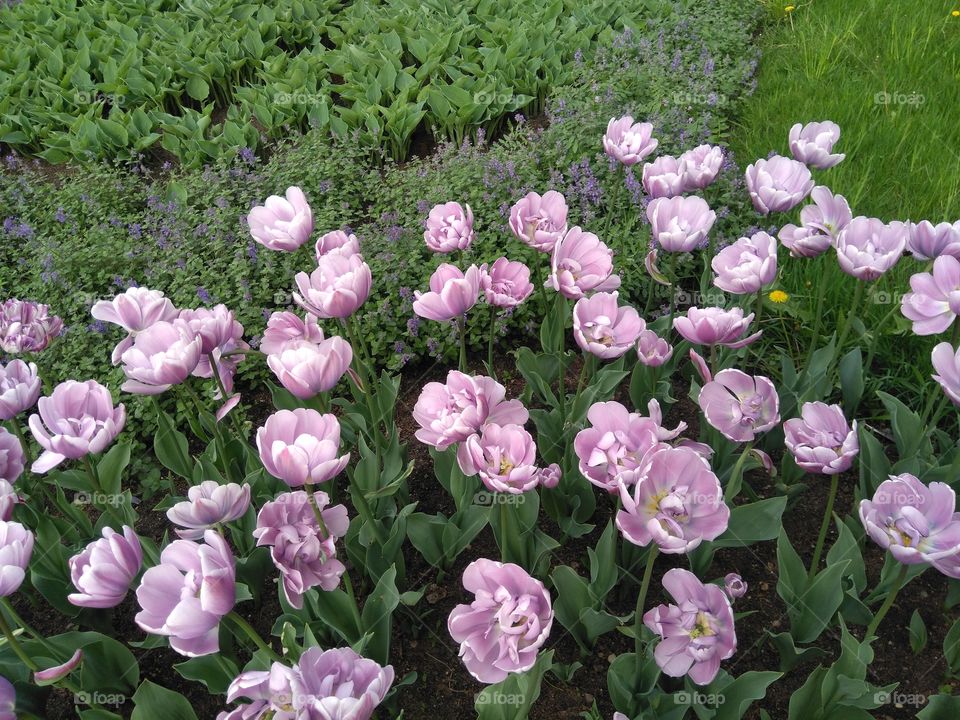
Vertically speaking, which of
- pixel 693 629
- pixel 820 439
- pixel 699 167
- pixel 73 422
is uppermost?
pixel 699 167

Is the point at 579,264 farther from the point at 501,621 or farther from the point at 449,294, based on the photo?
the point at 501,621

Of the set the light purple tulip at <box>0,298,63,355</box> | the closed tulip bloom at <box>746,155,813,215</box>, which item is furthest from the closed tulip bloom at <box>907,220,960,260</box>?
the light purple tulip at <box>0,298,63,355</box>

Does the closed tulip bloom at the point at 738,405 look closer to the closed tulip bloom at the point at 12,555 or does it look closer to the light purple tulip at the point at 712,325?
the light purple tulip at the point at 712,325

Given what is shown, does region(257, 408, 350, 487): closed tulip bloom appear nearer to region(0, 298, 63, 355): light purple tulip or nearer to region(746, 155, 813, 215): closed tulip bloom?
region(0, 298, 63, 355): light purple tulip

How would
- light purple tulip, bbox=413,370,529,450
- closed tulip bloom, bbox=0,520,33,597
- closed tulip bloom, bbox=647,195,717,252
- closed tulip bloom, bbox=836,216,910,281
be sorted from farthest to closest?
1. closed tulip bloom, bbox=647,195,717,252
2. closed tulip bloom, bbox=836,216,910,281
3. light purple tulip, bbox=413,370,529,450
4. closed tulip bloom, bbox=0,520,33,597

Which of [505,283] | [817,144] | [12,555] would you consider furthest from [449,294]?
[817,144]

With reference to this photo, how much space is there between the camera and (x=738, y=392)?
1.65 meters

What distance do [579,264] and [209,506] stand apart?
94cm

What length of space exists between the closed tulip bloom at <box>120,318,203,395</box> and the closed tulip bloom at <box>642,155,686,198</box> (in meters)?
1.20

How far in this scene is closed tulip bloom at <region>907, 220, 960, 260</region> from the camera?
1847mm

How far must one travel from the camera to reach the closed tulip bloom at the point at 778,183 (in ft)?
6.80

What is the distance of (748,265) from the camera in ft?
6.10

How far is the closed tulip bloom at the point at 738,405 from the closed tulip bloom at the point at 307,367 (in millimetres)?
722

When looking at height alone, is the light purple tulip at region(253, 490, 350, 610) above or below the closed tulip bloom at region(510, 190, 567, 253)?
below
